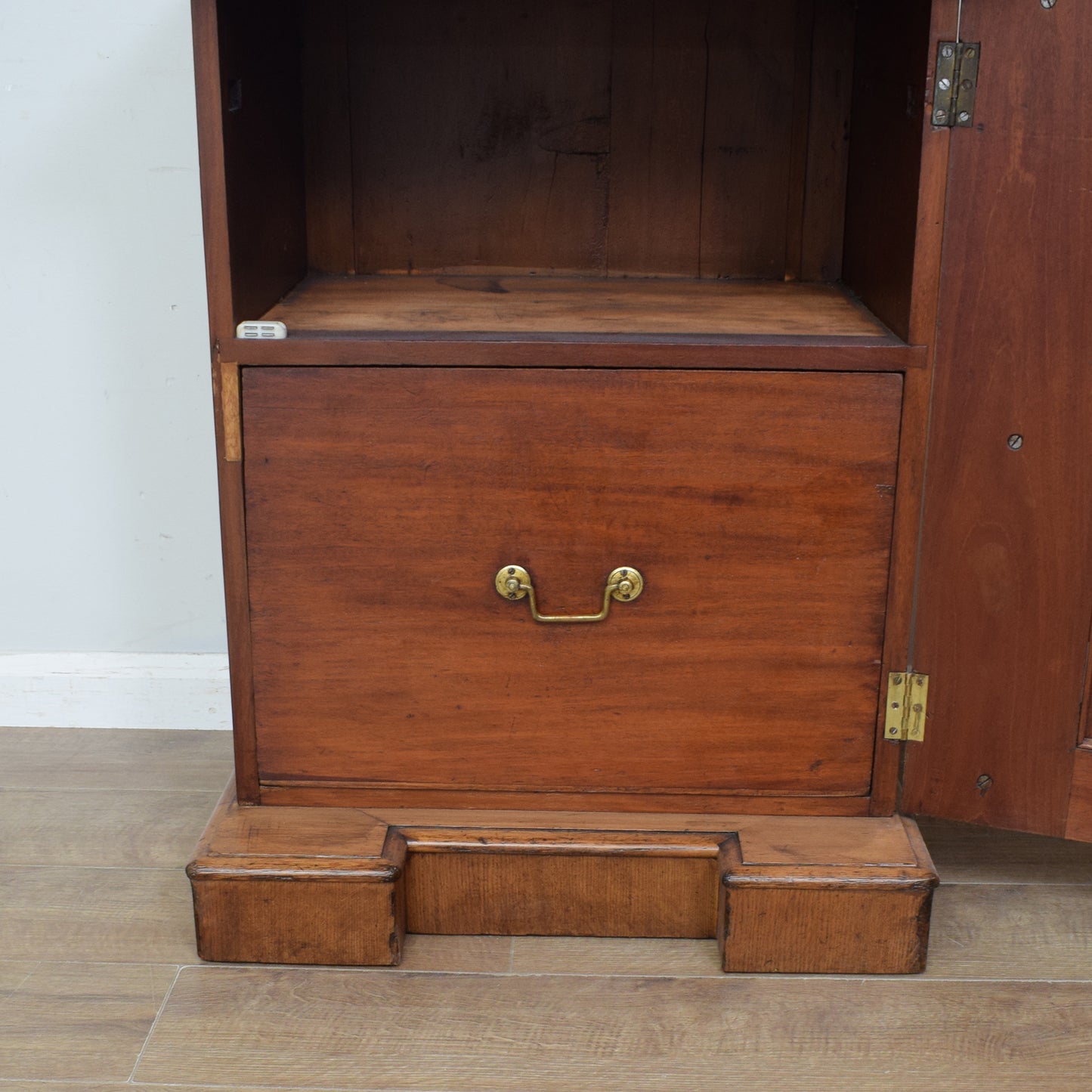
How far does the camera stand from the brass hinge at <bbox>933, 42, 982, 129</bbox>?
3.81 feet

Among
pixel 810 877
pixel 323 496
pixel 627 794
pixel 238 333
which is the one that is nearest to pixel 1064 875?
pixel 810 877

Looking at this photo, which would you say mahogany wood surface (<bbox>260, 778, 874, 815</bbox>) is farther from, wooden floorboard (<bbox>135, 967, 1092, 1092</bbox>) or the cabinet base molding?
wooden floorboard (<bbox>135, 967, 1092, 1092</bbox>)

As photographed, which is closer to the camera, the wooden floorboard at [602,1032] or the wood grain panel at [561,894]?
the wooden floorboard at [602,1032]

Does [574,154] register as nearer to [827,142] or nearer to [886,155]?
[827,142]

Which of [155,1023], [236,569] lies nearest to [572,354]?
[236,569]

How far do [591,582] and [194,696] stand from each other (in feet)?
2.61

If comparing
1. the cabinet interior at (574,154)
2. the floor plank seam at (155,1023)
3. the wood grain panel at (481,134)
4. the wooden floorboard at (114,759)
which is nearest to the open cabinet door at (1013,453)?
the cabinet interior at (574,154)

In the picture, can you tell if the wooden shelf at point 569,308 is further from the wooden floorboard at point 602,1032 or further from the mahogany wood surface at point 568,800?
the wooden floorboard at point 602,1032

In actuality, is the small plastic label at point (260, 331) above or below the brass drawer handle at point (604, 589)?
above

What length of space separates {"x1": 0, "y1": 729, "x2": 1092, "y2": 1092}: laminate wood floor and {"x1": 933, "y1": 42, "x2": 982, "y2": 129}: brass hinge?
836 millimetres

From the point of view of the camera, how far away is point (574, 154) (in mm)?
1587

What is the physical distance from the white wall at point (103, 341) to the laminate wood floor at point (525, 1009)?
1.45 ft

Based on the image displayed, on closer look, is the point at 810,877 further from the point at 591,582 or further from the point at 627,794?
the point at 591,582

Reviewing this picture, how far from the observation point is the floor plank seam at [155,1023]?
120 centimetres
